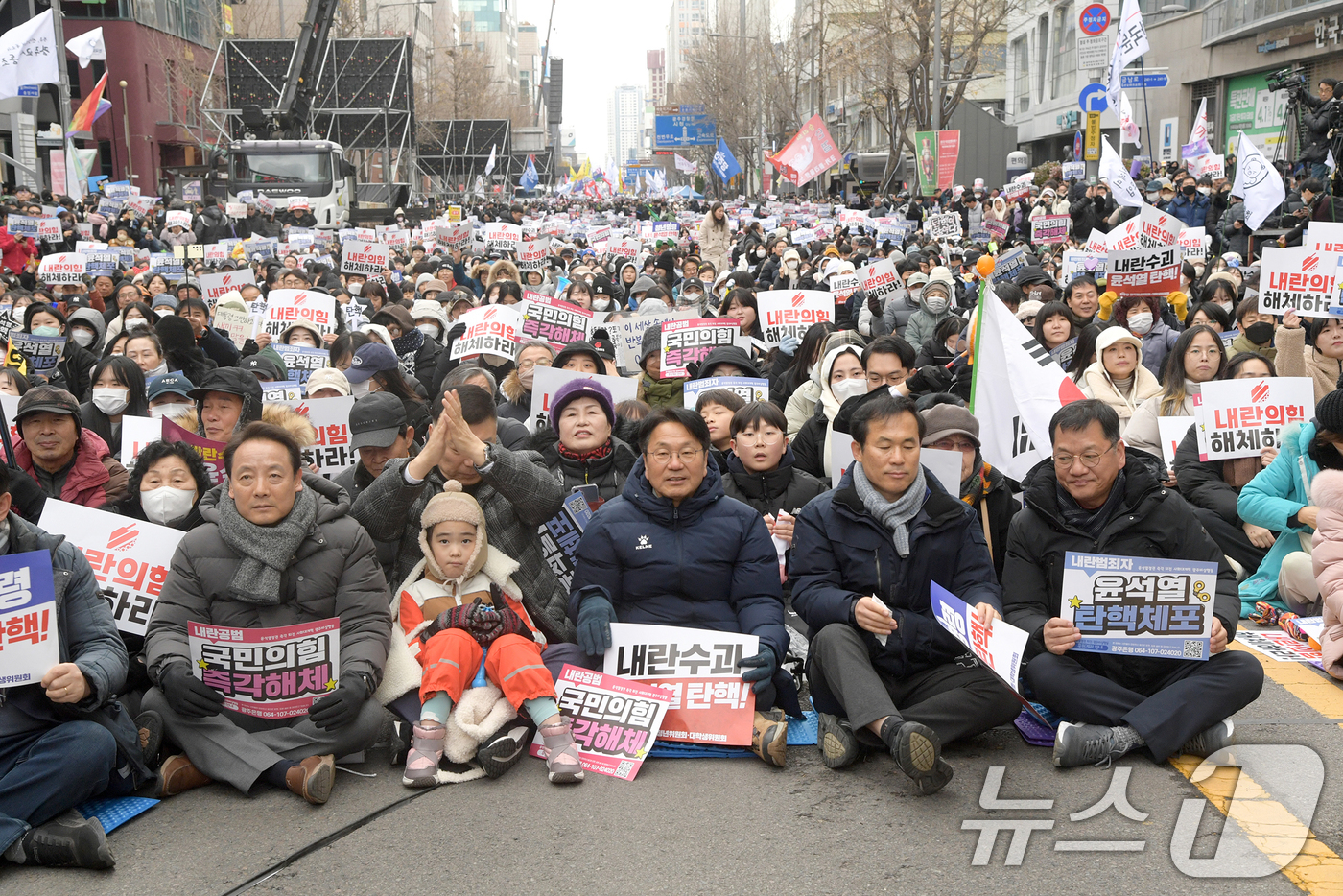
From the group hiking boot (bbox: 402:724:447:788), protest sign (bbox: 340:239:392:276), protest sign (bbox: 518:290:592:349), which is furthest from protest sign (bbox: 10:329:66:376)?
protest sign (bbox: 340:239:392:276)

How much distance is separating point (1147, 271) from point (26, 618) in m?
8.47

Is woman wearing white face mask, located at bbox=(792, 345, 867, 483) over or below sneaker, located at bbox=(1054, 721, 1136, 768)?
over

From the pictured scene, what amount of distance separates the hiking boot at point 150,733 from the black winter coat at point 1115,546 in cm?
315

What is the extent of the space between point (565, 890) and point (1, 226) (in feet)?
64.6

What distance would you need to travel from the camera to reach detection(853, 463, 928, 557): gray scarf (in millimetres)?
4938

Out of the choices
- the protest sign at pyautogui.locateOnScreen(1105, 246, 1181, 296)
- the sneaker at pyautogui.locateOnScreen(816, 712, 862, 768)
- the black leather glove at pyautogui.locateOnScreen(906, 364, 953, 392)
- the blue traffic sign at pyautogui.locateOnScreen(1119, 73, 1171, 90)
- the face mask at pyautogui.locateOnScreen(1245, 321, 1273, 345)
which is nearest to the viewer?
the sneaker at pyautogui.locateOnScreen(816, 712, 862, 768)

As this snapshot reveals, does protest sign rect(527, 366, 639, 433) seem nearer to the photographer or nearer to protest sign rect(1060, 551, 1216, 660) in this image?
protest sign rect(1060, 551, 1216, 660)

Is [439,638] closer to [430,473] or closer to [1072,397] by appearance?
[430,473]

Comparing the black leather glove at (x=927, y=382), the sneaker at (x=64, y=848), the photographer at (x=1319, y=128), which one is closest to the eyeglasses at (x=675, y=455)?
the sneaker at (x=64, y=848)

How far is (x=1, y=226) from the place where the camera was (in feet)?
66.8

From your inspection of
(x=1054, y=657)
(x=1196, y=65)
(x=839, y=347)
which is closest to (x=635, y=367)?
(x=839, y=347)

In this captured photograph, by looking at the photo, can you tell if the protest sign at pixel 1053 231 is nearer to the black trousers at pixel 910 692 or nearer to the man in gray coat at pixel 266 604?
the black trousers at pixel 910 692

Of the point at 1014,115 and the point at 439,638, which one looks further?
the point at 1014,115

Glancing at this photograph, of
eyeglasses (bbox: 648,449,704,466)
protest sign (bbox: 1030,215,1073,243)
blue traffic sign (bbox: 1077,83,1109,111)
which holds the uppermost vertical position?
blue traffic sign (bbox: 1077,83,1109,111)
